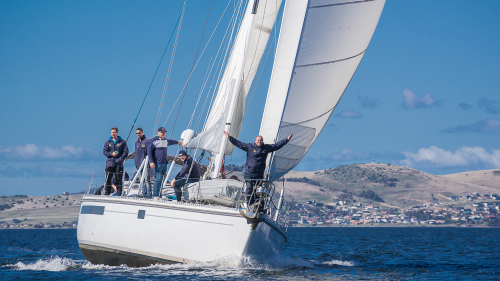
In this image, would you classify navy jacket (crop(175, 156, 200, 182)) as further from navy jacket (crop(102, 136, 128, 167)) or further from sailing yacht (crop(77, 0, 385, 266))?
navy jacket (crop(102, 136, 128, 167))

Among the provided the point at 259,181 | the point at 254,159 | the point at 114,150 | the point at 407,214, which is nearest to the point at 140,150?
the point at 114,150

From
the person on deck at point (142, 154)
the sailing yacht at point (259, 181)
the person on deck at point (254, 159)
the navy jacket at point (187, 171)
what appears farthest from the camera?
the person on deck at point (142, 154)

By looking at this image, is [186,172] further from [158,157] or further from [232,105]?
[232,105]

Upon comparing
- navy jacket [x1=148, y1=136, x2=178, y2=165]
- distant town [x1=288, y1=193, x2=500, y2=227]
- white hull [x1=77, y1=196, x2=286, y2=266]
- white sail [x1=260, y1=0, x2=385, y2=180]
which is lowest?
distant town [x1=288, y1=193, x2=500, y2=227]

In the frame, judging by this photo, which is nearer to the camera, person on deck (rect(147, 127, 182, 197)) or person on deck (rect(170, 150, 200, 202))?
person on deck (rect(170, 150, 200, 202))

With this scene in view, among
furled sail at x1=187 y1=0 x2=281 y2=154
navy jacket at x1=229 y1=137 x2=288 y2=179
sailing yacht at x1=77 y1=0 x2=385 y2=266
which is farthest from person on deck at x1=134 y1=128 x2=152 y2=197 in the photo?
furled sail at x1=187 y1=0 x2=281 y2=154

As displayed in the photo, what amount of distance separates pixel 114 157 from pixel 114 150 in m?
0.20

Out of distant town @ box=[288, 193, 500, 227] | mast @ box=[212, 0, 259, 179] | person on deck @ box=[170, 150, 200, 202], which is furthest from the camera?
distant town @ box=[288, 193, 500, 227]

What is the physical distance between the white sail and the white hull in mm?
2046

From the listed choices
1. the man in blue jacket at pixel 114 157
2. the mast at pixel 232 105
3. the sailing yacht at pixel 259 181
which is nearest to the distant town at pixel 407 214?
the man in blue jacket at pixel 114 157

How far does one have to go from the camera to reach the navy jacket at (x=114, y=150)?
14.5 m

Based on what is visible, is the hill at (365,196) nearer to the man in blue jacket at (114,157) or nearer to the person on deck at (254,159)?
the man in blue jacket at (114,157)

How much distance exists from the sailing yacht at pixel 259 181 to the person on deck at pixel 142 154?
182mm

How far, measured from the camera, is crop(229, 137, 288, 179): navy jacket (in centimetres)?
1258
